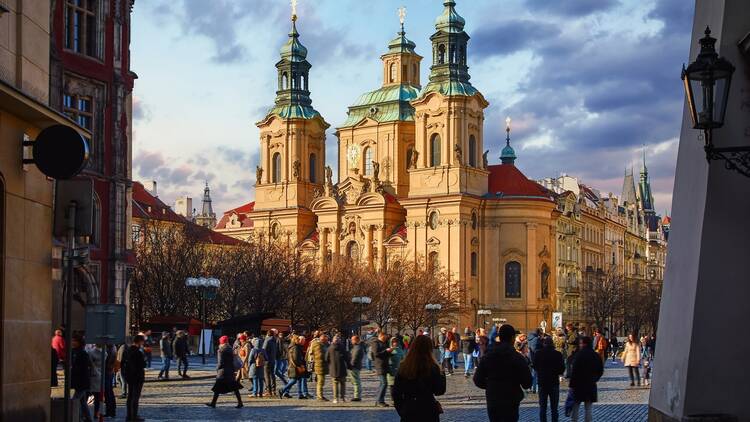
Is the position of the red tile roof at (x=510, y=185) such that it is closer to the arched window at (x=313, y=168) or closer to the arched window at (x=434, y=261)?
the arched window at (x=434, y=261)

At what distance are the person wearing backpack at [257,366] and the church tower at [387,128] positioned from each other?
7823cm

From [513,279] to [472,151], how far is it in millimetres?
10976

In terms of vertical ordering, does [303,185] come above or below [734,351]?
above

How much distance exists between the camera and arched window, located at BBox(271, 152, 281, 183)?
115m

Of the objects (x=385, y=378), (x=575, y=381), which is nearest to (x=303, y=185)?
(x=385, y=378)

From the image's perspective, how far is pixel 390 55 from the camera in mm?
116438

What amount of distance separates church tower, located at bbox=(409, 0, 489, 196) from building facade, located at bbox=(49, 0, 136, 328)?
5768 cm

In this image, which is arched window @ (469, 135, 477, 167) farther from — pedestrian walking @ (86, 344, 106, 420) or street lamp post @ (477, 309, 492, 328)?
pedestrian walking @ (86, 344, 106, 420)

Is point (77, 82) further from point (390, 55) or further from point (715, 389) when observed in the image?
A: point (390, 55)

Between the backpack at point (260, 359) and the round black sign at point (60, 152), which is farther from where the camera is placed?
the backpack at point (260, 359)

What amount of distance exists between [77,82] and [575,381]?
89.3ft

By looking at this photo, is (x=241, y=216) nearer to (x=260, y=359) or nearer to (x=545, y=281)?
(x=545, y=281)

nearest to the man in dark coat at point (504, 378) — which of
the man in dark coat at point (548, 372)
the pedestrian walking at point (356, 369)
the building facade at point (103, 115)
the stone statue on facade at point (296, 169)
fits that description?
the man in dark coat at point (548, 372)

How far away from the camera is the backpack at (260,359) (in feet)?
98.8
